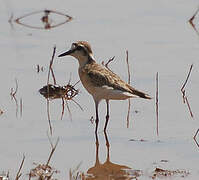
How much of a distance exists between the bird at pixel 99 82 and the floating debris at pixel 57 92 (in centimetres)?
43

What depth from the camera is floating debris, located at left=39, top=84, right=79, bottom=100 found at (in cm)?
988

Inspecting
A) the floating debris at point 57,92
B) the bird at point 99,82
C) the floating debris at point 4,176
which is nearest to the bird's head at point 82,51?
the bird at point 99,82

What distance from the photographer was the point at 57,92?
991cm

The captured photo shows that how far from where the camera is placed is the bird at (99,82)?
9.04 meters

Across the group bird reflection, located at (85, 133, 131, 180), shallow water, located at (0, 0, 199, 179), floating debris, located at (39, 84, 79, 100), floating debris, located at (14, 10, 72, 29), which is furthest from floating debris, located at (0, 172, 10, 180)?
floating debris, located at (14, 10, 72, 29)

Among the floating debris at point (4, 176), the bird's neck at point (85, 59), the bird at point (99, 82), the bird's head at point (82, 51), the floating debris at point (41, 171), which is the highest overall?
the bird's head at point (82, 51)

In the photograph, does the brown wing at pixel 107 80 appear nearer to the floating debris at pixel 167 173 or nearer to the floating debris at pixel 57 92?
the floating debris at pixel 57 92

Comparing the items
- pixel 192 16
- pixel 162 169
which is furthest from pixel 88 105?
pixel 192 16

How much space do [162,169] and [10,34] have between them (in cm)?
495

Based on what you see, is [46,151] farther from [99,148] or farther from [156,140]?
[156,140]

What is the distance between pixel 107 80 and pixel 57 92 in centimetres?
93

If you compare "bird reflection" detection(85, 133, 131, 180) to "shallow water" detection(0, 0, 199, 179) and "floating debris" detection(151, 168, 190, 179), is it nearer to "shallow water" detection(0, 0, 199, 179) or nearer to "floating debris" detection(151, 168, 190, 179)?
"shallow water" detection(0, 0, 199, 179)

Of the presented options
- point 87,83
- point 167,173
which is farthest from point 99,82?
point 167,173

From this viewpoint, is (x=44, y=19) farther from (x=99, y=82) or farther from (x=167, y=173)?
(x=167, y=173)
